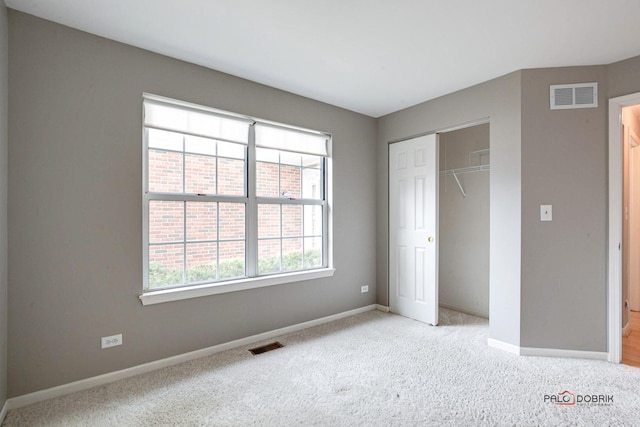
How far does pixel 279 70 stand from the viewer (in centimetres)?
290

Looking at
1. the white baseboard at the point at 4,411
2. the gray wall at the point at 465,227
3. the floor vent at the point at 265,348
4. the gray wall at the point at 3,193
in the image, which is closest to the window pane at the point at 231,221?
the floor vent at the point at 265,348

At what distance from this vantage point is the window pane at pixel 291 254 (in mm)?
3486

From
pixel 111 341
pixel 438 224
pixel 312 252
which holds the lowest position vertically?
pixel 111 341

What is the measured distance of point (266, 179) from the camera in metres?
3.34

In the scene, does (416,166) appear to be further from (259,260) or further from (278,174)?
(259,260)

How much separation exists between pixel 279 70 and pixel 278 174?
1.05m

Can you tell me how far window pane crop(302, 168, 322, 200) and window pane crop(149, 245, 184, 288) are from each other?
4.95 feet

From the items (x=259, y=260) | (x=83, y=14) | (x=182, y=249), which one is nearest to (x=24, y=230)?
(x=182, y=249)

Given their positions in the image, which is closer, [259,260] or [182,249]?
[182,249]

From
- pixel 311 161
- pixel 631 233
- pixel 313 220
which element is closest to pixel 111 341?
pixel 313 220

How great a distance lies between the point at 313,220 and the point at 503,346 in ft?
7.51

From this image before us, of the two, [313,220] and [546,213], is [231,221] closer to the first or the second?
[313,220]

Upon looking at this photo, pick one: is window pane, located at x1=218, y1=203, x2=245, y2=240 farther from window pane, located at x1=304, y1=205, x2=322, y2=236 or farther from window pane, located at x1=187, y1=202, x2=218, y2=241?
window pane, located at x1=304, y1=205, x2=322, y2=236

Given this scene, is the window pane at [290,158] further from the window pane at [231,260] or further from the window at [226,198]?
the window pane at [231,260]
